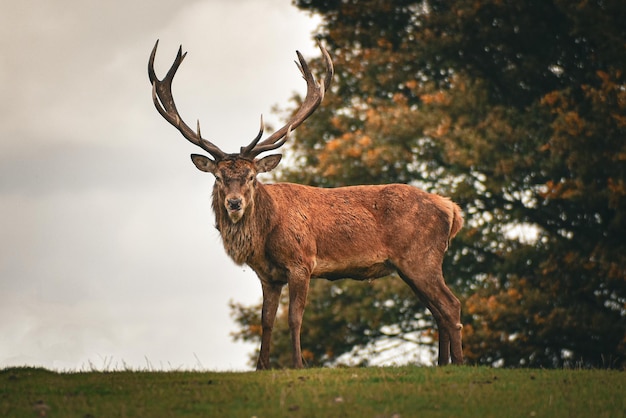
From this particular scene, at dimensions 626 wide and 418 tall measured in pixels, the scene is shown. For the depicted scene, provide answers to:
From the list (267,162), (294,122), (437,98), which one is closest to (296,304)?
(267,162)

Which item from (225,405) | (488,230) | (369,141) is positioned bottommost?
(225,405)

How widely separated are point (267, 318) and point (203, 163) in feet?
6.43

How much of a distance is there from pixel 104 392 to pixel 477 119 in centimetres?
1223

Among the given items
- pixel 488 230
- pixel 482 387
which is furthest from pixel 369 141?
pixel 482 387

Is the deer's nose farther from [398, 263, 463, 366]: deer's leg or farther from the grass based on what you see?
[398, 263, 463, 366]: deer's leg

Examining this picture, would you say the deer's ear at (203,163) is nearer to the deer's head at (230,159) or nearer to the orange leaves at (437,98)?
the deer's head at (230,159)

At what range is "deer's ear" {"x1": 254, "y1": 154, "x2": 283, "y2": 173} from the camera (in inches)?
464

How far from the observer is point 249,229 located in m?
11.5

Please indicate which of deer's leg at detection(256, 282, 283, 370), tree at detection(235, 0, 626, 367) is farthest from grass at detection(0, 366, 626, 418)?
tree at detection(235, 0, 626, 367)

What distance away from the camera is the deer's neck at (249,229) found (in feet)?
37.7

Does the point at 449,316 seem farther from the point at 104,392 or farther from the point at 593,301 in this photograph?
the point at 593,301

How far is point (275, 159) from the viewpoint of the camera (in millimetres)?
11852

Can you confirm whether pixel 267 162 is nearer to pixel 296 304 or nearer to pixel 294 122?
pixel 294 122

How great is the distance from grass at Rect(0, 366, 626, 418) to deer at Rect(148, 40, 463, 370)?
147 centimetres
